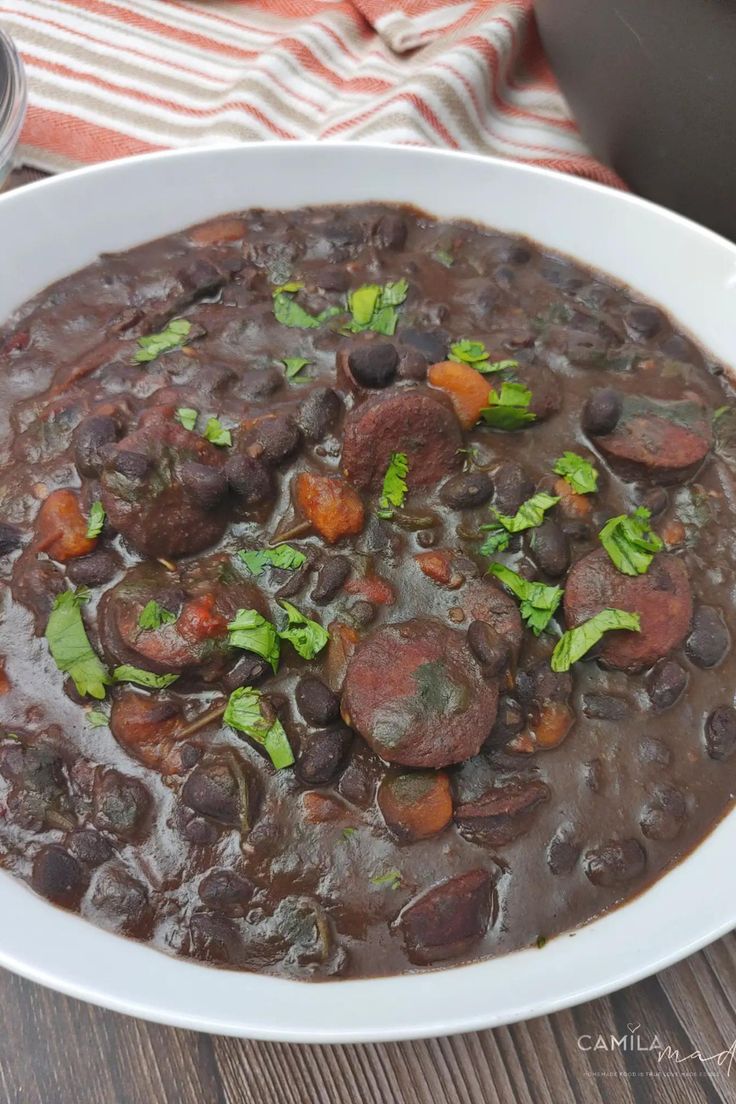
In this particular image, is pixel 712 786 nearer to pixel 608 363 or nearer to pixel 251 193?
pixel 608 363

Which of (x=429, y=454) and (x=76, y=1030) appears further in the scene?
(x=429, y=454)

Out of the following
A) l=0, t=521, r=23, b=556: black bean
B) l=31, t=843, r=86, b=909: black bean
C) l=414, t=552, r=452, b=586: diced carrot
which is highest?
l=414, t=552, r=452, b=586: diced carrot

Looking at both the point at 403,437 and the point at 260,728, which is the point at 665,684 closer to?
the point at 403,437

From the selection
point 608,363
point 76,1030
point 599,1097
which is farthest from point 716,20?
point 76,1030

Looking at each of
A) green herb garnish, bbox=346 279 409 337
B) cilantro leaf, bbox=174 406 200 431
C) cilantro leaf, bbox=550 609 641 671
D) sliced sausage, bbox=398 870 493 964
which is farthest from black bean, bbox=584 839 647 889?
green herb garnish, bbox=346 279 409 337

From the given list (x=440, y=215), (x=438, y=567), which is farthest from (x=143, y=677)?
(x=440, y=215)

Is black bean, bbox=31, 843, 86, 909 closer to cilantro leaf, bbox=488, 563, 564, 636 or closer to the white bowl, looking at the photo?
the white bowl
